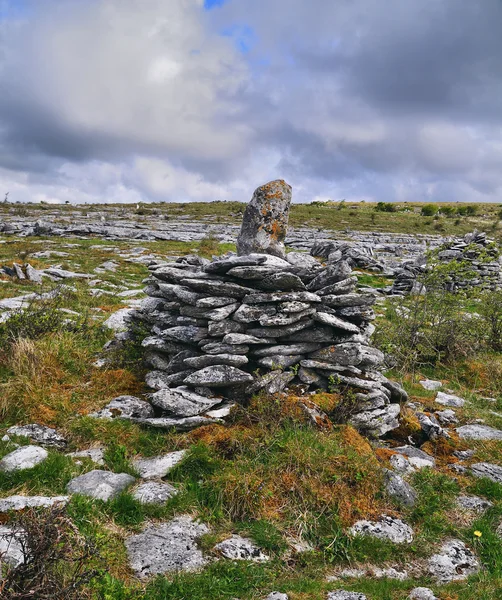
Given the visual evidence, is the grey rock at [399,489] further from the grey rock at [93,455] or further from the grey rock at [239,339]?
the grey rock at [93,455]

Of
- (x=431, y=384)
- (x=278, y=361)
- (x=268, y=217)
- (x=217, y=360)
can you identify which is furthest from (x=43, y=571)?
(x=431, y=384)

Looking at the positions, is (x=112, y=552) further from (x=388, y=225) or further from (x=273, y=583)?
(x=388, y=225)

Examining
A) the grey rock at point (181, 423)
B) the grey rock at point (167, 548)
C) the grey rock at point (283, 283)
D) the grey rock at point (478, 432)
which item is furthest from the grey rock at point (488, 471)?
the grey rock at point (167, 548)

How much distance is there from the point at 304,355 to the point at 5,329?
722 cm

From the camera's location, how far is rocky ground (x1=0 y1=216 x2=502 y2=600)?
5086 millimetres

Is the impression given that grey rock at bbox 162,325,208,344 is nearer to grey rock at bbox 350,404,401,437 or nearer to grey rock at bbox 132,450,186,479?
grey rock at bbox 132,450,186,479

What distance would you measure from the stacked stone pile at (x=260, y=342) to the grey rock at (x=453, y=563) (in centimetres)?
273

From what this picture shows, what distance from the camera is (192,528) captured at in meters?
5.75

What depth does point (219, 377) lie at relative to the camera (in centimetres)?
832

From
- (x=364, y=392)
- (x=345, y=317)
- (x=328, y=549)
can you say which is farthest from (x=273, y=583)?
(x=345, y=317)

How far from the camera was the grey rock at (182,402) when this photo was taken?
802cm

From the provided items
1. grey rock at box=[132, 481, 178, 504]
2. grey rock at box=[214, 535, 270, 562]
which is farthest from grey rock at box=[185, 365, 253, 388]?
grey rock at box=[214, 535, 270, 562]

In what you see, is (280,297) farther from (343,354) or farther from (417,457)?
(417,457)

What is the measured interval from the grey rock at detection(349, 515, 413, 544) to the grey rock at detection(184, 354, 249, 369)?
3.55m
